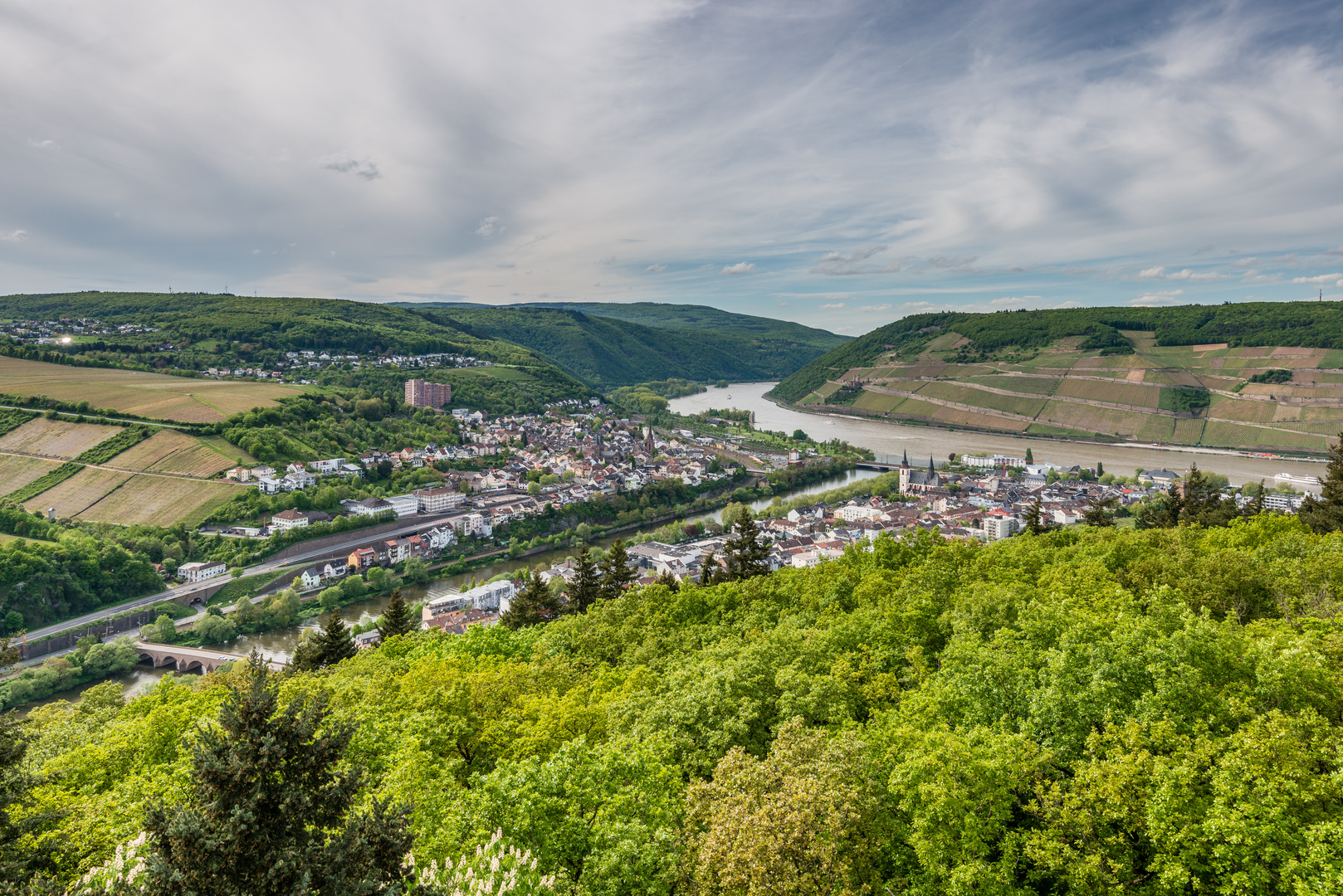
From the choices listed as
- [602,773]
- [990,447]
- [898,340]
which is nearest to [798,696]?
[602,773]

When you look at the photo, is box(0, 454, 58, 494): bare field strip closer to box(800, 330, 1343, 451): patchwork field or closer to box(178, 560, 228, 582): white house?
box(178, 560, 228, 582): white house

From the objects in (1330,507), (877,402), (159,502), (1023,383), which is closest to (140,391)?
(159,502)

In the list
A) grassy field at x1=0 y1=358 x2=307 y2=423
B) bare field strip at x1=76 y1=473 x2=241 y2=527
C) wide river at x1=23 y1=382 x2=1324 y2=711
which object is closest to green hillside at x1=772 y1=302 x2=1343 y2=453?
wide river at x1=23 y1=382 x2=1324 y2=711

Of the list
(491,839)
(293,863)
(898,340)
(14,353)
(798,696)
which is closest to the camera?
(293,863)

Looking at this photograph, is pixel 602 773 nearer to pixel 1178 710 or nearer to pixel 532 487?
pixel 1178 710

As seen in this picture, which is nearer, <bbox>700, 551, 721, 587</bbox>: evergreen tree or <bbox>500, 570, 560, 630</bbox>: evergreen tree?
<bbox>500, 570, 560, 630</bbox>: evergreen tree
